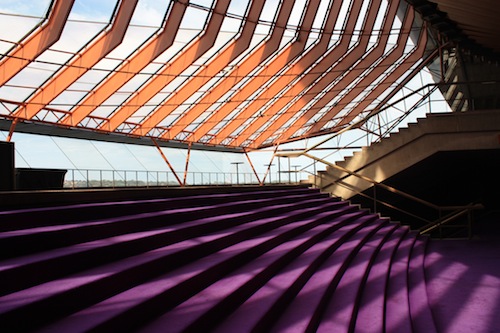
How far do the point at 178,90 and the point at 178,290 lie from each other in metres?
15.0

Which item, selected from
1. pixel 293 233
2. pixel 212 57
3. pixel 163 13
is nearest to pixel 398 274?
pixel 293 233

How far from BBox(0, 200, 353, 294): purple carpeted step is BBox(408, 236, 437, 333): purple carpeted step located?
344cm

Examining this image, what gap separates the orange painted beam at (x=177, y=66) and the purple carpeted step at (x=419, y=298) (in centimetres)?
917

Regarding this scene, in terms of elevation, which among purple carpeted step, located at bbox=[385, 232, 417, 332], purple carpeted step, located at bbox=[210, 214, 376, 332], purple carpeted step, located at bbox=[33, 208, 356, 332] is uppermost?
purple carpeted step, located at bbox=[33, 208, 356, 332]

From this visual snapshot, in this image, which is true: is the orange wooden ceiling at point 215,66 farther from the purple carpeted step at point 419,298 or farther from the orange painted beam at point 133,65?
the purple carpeted step at point 419,298

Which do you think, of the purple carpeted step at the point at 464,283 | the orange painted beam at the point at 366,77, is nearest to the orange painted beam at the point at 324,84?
the orange painted beam at the point at 366,77

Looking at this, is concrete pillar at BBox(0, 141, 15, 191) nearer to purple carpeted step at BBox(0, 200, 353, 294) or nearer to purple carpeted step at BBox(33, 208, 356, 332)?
purple carpeted step at BBox(0, 200, 353, 294)

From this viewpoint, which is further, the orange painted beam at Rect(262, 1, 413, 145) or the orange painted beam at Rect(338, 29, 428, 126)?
the orange painted beam at Rect(338, 29, 428, 126)

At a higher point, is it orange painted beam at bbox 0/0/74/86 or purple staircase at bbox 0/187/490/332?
orange painted beam at bbox 0/0/74/86

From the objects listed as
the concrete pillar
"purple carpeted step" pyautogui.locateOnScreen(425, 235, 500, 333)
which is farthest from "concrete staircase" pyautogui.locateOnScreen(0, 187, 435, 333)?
the concrete pillar

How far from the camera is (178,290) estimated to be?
13.2ft

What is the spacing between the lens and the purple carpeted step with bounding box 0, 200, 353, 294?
11.2 ft

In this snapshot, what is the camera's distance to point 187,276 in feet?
14.0

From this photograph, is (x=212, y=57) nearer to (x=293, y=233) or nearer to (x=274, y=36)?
(x=274, y=36)
